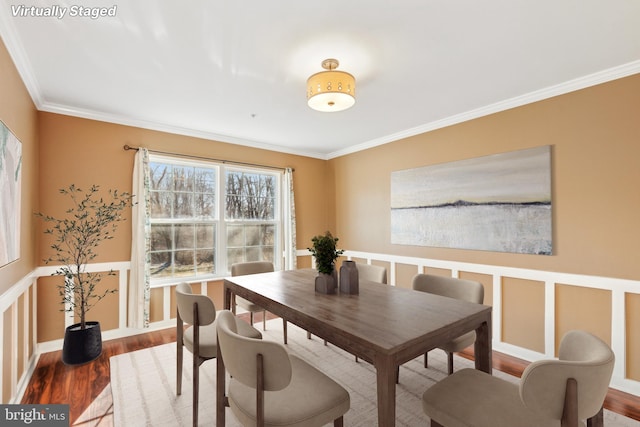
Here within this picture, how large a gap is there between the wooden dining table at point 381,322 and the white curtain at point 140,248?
68.8 inches

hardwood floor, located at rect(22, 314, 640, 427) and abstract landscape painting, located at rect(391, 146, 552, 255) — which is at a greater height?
abstract landscape painting, located at rect(391, 146, 552, 255)

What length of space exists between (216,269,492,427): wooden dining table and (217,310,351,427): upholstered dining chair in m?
0.23

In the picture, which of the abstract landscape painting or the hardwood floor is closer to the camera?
the hardwood floor

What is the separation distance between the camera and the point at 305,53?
208 centimetres

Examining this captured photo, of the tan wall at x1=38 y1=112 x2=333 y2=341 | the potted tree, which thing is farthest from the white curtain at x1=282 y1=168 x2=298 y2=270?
the potted tree

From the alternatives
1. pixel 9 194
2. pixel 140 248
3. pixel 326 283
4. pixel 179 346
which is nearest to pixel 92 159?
pixel 140 248

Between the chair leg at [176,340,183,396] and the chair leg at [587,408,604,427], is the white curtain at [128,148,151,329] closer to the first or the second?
the chair leg at [176,340,183,396]

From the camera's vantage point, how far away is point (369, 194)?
4.41 m

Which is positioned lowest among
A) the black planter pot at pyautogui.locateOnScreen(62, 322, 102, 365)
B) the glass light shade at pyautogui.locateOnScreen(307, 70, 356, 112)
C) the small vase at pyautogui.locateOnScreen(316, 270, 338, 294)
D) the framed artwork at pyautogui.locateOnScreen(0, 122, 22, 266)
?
the black planter pot at pyautogui.locateOnScreen(62, 322, 102, 365)

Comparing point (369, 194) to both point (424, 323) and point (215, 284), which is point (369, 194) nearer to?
point (215, 284)

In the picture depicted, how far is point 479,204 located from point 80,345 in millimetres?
4090

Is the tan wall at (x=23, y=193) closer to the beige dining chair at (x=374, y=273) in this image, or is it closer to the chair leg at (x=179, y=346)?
the chair leg at (x=179, y=346)

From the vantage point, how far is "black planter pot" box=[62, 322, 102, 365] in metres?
2.65

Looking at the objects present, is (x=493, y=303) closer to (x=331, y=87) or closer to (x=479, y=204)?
(x=479, y=204)
